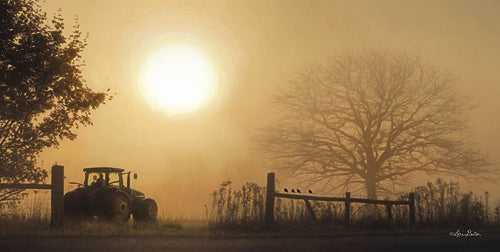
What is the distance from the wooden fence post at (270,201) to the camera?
16.8 meters

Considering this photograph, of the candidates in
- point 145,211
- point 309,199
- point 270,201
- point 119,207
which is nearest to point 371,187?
point 309,199

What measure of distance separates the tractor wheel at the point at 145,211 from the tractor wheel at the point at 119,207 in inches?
45.3

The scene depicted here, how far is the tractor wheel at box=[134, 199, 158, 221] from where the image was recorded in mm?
19266

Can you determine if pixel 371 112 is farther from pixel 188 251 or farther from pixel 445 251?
pixel 188 251

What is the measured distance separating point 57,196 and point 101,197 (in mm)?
1816

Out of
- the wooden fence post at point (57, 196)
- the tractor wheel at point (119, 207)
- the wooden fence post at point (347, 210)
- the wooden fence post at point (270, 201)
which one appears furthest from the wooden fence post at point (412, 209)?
the wooden fence post at point (57, 196)

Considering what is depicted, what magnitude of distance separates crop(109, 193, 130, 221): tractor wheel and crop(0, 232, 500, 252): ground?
3.72 meters

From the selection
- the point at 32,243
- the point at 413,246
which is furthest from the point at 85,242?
the point at 413,246

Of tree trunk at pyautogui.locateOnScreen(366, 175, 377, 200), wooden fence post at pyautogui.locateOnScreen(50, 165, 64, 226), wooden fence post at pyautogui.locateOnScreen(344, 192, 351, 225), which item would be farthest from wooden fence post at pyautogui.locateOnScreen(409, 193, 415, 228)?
wooden fence post at pyautogui.locateOnScreen(50, 165, 64, 226)

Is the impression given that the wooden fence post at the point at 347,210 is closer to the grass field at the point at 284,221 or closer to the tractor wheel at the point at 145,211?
the grass field at the point at 284,221

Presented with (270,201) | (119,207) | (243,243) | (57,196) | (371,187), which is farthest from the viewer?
(371,187)

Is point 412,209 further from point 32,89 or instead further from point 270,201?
point 32,89

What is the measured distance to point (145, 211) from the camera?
19.3 metres
